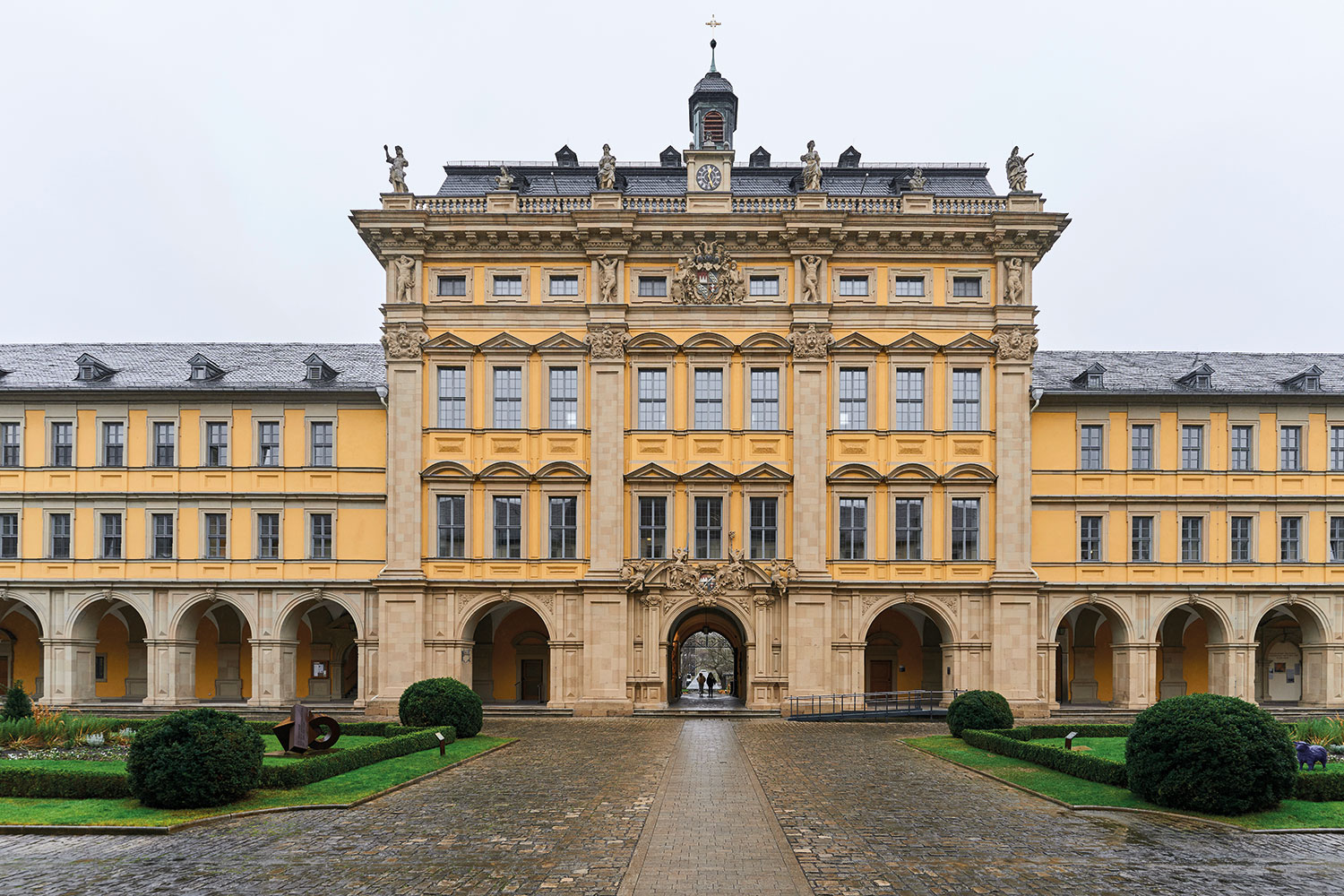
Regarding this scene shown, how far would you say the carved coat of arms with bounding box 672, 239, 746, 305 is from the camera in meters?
43.2

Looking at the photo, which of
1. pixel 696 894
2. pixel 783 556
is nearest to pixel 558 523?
pixel 783 556

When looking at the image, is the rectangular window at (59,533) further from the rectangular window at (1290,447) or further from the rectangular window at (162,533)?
the rectangular window at (1290,447)

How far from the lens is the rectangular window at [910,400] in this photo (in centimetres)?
4312

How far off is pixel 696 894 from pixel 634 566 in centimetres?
2849

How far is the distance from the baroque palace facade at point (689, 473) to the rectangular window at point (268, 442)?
0.40 feet

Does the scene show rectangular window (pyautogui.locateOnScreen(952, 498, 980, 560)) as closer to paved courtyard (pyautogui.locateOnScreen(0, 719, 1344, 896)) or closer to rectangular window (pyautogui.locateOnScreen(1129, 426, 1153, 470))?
rectangular window (pyautogui.locateOnScreen(1129, 426, 1153, 470))

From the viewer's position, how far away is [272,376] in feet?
152

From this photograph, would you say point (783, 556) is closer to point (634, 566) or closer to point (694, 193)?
point (634, 566)

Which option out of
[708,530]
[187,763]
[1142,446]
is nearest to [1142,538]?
[1142,446]

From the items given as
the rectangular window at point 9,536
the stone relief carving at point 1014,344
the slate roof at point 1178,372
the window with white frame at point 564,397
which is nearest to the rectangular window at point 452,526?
the window with white frame at point 564,397

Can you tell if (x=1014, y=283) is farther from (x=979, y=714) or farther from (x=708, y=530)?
(x=979, y=714)

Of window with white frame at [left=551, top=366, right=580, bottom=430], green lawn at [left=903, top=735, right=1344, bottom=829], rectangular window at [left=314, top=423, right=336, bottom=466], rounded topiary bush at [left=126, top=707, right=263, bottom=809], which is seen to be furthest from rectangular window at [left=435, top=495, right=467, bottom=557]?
rounded topiary bush at [left=126, top=707, right=263, bottom=809]

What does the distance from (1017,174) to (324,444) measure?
31.5 meters

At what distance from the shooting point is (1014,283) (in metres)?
42.8
